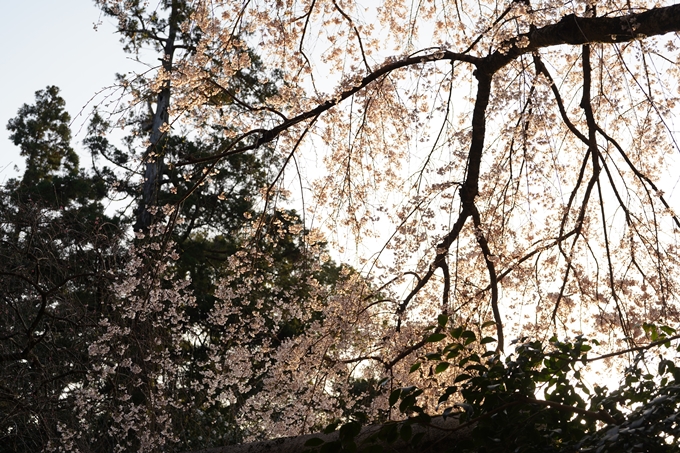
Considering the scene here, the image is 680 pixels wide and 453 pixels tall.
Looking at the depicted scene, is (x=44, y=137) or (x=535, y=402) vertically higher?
(x=44, y=137)

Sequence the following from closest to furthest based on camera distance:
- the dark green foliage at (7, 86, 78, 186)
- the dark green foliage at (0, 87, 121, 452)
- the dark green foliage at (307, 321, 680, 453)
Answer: the dark green foliage at (307, 321, 680, 453) < the dark green foliage at (0, 87, 121, 452) < the dark green foliage at (7, 86, 78, 186)

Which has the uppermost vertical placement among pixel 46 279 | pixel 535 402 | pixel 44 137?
pixel 44 137

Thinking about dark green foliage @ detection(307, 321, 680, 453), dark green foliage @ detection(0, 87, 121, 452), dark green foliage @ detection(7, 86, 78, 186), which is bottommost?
dark green foliage @ detection(307, 321, 680, 453)

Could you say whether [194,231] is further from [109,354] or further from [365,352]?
[365,352]

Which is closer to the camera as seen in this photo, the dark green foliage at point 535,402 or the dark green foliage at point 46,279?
the dark green foliage at point 535,402

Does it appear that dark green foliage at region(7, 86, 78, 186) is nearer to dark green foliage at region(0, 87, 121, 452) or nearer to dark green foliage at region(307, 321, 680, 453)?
dark green foliage at region(0, 87, 121, 452)

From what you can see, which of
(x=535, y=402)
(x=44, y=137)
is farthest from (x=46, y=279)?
(x=44, y=137)

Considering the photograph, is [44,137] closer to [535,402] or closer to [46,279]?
[46,279]

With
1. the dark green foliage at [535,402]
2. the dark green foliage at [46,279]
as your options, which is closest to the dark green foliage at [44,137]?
the dark green foliage at [46,279]

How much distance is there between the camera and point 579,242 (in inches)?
182

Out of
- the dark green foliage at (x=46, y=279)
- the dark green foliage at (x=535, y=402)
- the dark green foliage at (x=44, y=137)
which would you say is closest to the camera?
the dark green foliage at (x=535, y=402)

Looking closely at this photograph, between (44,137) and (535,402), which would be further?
(44,137)

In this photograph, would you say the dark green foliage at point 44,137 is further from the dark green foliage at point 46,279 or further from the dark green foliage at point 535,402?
the dark green foliage at point 535,402

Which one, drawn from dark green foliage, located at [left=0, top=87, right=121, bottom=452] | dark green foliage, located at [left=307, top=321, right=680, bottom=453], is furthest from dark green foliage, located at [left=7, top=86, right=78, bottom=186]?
dark green foliage, located at [left=307, top=321, right=680, bottom=453]
